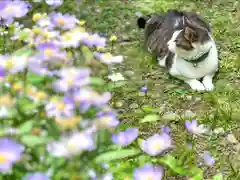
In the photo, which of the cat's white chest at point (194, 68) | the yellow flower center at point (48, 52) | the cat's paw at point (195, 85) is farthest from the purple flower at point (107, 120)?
the cat's white chest at point (194, 68)

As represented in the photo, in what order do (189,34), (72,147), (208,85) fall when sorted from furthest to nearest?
(208,85) < (189,34) < (72,147)

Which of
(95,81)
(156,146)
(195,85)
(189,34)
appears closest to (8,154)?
(95,81)

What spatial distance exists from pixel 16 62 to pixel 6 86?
0.09 metres

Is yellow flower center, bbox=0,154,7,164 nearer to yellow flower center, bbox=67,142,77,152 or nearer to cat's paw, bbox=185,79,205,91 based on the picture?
yellow flower center, bbox=67,142,77,152

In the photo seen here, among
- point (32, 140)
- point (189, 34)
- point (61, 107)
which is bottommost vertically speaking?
point (189, 34)

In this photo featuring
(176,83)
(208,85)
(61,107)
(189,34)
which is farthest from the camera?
(176,83)

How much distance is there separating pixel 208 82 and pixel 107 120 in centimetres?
267

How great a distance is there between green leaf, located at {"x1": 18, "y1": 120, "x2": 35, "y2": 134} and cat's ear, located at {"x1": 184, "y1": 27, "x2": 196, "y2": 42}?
2419 mm

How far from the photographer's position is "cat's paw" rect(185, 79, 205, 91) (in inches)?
156

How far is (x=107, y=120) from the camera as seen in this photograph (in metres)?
1.46

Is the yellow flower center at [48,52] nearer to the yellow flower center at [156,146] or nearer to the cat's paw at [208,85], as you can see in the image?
the yellow flower center at [156,146]

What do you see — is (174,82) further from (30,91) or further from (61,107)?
(61,107)

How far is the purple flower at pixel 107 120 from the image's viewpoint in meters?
1.43

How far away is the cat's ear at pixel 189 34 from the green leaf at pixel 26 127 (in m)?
2.42
